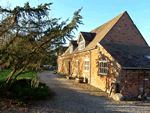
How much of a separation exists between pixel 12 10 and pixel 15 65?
9.86 feet

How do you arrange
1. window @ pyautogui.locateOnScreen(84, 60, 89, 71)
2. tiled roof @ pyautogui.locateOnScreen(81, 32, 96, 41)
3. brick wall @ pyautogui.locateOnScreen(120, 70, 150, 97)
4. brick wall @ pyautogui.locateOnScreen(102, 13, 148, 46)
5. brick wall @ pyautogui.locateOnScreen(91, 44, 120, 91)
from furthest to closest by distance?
tiled roof @ pyautogui.locateOnScreen(81, 32, 96, 41) → window @ pyautogui.locateOnScreen(84, 60, 89, 71) → brick wall @ pyautogui.locateOnScreen(102, 13, 148, 46) → brick wall @ pyautogui.locateOnScreen(91, 44, 120, 91) → brick wall @ pyautogui.locateOnScreen(120, 70, 150, 97)

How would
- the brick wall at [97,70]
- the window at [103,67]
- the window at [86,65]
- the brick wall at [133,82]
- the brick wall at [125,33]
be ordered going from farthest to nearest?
the window at [86,65] < the brick wall at [125,33] < the window at [103,67] < the brick wall at [97,70] < the brick wall at [133,82]

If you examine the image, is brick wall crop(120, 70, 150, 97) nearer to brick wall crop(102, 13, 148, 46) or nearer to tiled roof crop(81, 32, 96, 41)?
brick wall crop(102, 13, 148, 46)

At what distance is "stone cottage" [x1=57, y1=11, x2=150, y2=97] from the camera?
8453 millimetres

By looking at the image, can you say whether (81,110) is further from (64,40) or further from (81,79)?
(81,79)

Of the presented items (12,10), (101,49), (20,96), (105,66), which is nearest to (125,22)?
(101,49)

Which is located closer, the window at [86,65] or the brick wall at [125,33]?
the brick wall at [125,33]

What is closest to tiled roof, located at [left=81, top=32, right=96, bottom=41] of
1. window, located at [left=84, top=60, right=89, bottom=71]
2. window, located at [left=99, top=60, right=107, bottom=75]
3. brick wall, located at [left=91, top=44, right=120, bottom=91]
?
window, located at [left=84, top=60, right=89, bottom=71]

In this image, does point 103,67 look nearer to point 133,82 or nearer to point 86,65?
point 133,82

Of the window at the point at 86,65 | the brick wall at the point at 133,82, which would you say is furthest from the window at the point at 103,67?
the window at the point at 86,65

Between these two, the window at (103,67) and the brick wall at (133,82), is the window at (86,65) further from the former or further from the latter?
the brick wall at (133,82)

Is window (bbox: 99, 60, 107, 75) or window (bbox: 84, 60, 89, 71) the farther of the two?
window (bbox: 84, 60, 89, 71)

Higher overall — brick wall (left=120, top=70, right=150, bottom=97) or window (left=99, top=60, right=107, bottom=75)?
window (left=99, top=60, right=107, bottom=75)

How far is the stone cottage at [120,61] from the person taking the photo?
27.7ft
